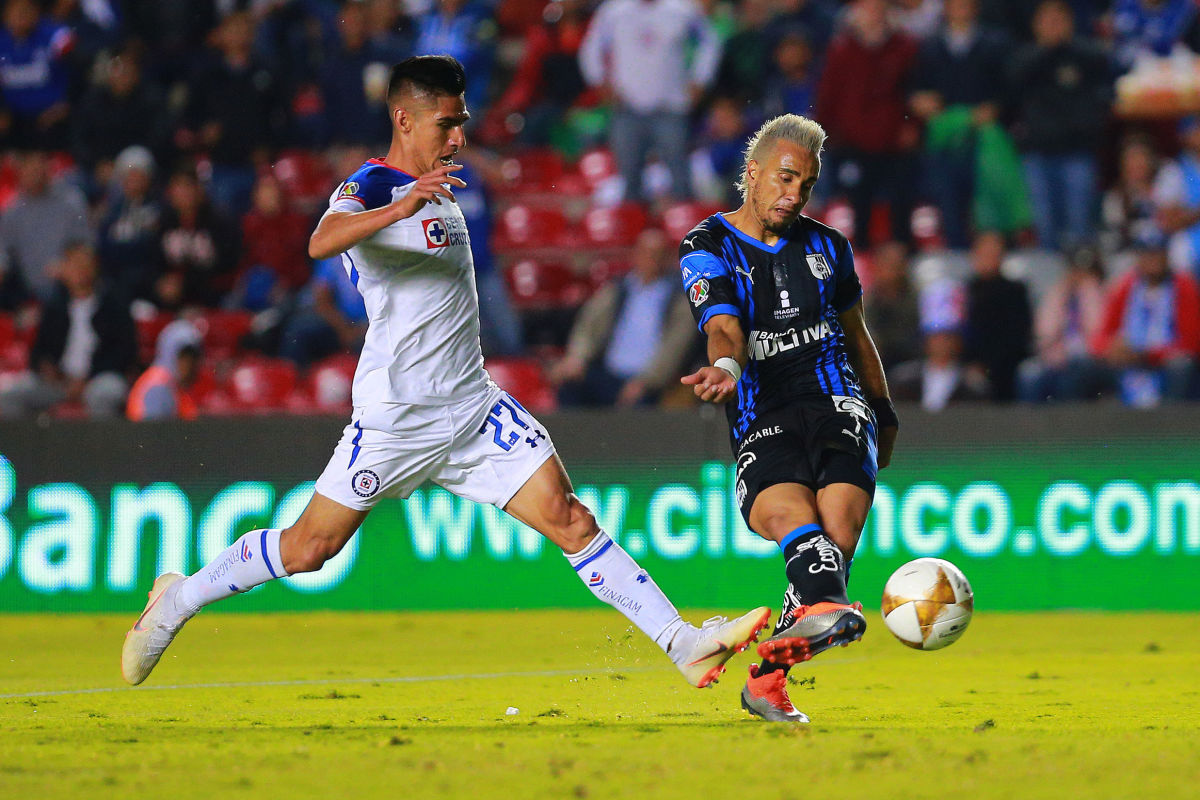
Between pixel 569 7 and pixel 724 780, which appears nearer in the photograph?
pixel 724 780

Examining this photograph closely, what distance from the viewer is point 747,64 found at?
15.5m

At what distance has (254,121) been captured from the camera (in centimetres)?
1571

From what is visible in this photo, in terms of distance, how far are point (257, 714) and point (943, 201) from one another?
9571mm

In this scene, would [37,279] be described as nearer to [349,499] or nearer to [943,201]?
[943,201]

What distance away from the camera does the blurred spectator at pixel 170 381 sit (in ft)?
42.0

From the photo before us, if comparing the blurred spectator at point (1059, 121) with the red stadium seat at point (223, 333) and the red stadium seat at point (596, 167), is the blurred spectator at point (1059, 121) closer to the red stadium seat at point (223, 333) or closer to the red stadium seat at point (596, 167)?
the red stadium seat at point (596, 167)

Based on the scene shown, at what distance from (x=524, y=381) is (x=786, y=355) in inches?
297

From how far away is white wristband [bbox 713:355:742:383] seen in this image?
561cm

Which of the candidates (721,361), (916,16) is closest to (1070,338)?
(916,16)

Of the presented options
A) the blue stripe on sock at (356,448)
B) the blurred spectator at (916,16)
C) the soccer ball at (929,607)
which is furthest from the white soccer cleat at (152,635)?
the blurred spectator at (916,16)

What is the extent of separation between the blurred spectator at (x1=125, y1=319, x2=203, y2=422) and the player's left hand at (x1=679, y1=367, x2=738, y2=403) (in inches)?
307

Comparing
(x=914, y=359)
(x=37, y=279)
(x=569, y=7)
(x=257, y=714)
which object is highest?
(x=569, y=7)

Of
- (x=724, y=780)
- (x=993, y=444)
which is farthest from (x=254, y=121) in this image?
(x=724, y=780)

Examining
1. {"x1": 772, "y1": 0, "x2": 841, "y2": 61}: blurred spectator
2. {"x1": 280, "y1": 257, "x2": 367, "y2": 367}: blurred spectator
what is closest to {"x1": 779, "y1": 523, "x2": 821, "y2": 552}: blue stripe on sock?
{"x1": 280, "y1": 257, "x2": 367, "y2": 367}: blurred spectator
